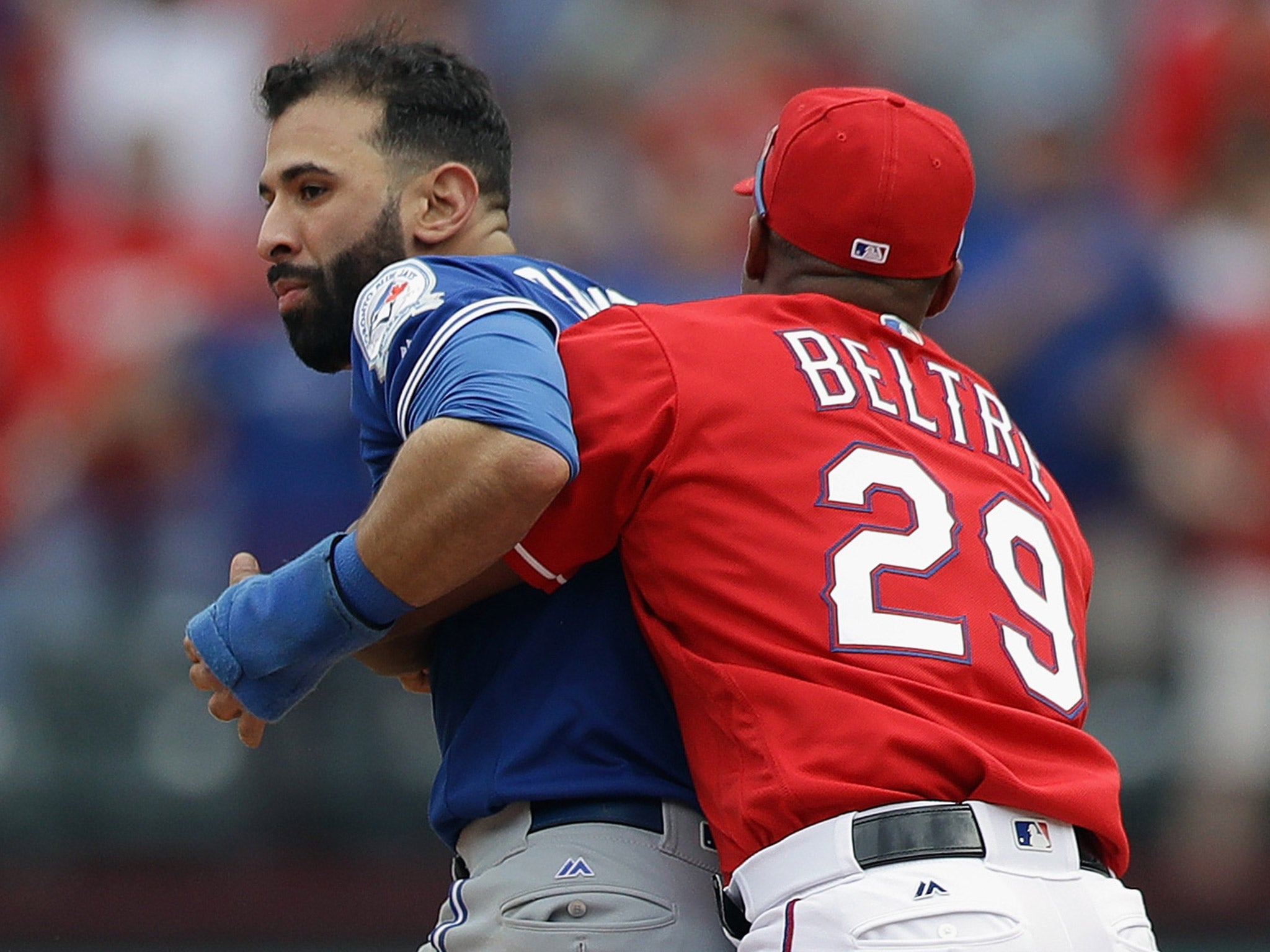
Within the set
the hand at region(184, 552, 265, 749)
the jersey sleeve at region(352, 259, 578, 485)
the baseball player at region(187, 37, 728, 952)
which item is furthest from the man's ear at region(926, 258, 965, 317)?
the hand at region(184, 552, 265, 749)

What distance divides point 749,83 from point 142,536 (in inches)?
124

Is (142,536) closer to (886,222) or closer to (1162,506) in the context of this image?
(1162,506)

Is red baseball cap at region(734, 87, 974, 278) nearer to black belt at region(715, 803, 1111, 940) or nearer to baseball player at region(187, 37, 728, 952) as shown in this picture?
baseball player at region(187, 37, 728, 952)

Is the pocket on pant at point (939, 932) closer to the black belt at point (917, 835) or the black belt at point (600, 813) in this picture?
the black belt at point (917, 835)

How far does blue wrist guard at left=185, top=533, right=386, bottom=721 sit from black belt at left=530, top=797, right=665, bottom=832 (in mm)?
359

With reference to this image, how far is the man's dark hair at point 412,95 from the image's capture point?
3.40 metres

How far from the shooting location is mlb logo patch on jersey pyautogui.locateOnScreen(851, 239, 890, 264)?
2.97m

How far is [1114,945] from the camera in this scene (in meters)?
2.64

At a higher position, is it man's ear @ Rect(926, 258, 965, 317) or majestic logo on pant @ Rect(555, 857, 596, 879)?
man's ear @ Rect(926, 258, 965, 317)

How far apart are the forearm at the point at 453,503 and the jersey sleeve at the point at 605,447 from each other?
0.09 meters

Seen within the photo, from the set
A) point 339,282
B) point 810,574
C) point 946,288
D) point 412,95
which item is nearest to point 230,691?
point 339,282

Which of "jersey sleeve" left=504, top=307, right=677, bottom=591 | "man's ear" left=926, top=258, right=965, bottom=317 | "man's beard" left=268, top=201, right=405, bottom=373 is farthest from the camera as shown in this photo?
"man's beard" left=268, top=201, right=405, bottom=373

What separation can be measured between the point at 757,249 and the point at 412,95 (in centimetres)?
74

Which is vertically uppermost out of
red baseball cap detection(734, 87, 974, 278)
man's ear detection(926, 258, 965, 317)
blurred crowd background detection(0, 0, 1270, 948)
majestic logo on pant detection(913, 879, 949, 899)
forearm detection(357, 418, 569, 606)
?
red baseball cap detection(734, 87, 974, 278)
